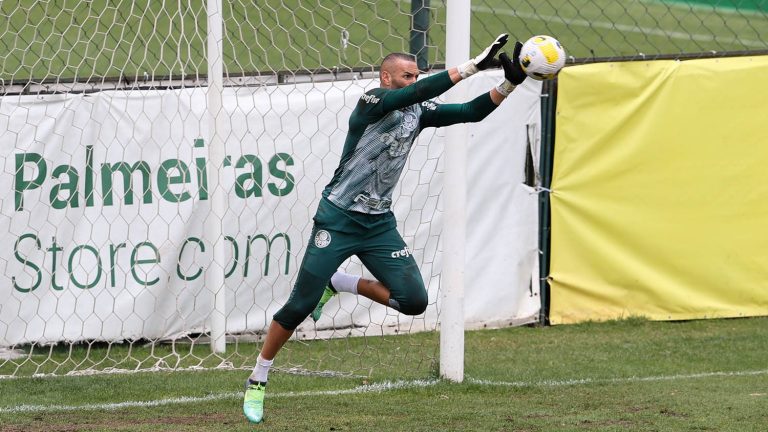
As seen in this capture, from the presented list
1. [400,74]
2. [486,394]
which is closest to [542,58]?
[400,74]

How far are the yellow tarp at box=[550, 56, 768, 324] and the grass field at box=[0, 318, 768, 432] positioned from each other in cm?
66

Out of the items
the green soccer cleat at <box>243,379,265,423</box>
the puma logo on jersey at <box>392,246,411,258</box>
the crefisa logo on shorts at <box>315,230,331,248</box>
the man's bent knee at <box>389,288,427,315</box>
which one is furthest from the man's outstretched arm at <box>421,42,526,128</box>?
the green soccer cleat at <box>243,379,265,423</box>

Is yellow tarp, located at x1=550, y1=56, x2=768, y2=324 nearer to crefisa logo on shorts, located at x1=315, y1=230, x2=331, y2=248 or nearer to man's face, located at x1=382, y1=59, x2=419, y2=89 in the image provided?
man's face, located at x1=382, y1=59, x2=419, y2=89

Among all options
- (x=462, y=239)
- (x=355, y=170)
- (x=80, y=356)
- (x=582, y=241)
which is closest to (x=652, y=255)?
(x=582, y=241)

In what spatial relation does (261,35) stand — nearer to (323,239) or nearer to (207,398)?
(207,398)

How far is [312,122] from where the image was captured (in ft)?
31.1

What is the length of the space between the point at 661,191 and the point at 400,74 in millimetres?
3964

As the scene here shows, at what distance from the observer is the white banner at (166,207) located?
913 centimetres

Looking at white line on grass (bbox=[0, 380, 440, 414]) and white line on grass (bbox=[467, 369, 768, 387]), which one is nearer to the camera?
white line on grass (bbox=[0, 380, 440, 414])

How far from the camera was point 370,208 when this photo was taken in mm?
6758

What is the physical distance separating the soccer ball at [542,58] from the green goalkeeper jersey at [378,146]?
1.63ft

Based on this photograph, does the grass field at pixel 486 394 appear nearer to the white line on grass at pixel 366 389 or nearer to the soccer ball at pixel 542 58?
the white line on grass at pixel 366 389

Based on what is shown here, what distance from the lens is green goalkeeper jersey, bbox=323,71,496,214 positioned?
668 cm

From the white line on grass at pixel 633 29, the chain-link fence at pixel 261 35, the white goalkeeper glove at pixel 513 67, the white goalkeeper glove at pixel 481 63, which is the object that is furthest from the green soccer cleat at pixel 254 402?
the white line on grass at pixel 633 29
